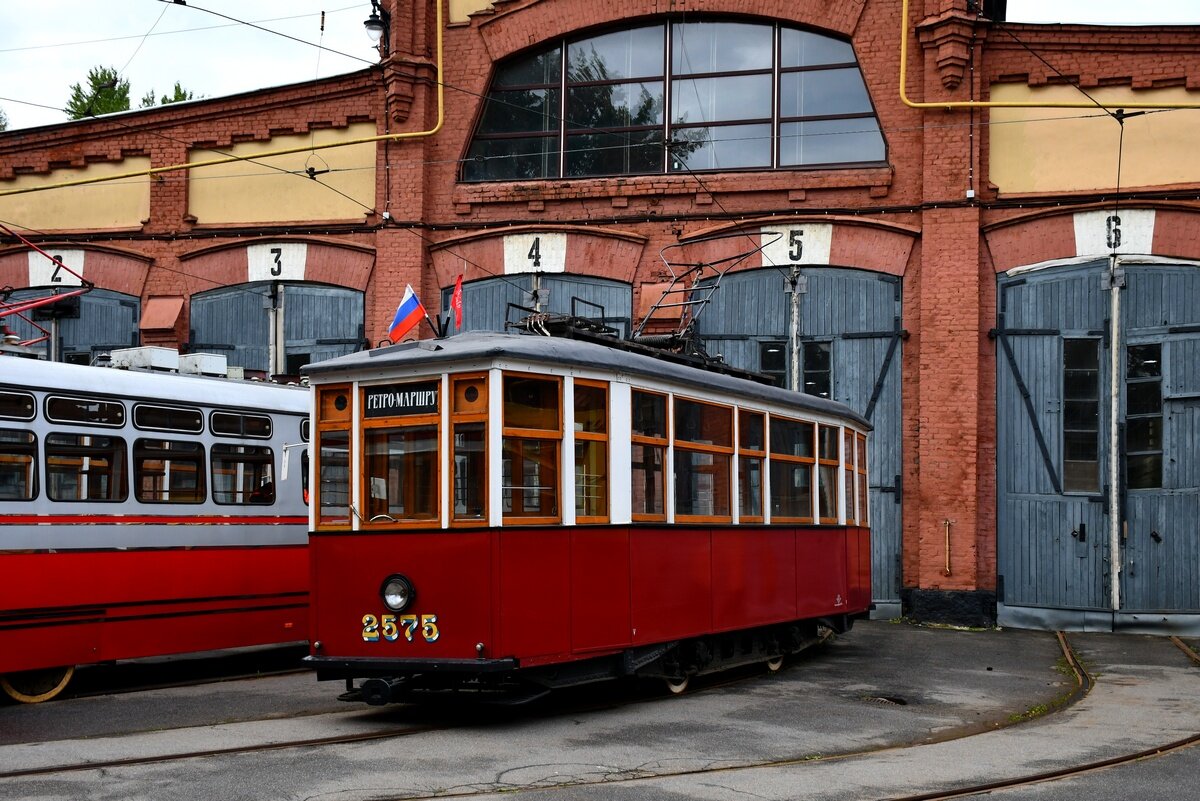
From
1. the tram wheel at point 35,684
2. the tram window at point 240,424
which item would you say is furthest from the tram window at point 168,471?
the tram wheel at point 35,684

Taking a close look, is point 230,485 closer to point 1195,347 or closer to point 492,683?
point 492,683

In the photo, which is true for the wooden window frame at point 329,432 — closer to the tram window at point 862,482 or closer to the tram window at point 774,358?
the tram window at point 862,482

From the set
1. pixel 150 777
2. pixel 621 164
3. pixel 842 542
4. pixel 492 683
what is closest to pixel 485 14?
pixel 621 164

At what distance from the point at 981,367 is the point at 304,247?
9438 millimetres

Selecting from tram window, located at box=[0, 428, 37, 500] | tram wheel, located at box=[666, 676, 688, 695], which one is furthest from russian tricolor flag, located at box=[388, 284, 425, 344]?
tram wheel, located at box=[666, 676, 688, 695]

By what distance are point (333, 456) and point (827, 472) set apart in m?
5.64

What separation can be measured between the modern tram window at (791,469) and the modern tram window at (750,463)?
0.25 meters

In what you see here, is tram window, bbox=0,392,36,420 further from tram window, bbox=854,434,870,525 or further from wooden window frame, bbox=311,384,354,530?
tram window, bbox=854,434,870,525

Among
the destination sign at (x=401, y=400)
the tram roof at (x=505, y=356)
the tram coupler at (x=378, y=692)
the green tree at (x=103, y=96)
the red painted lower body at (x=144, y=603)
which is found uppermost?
the green tree at (x=103, y=96)

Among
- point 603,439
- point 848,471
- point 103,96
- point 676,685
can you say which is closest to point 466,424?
point 603,439

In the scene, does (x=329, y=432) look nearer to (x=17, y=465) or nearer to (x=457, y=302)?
(x=17, y=465)

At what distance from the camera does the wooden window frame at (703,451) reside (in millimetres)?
10930

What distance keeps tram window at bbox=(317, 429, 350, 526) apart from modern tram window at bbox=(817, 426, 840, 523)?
206 inches

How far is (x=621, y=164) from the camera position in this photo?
774 inches
